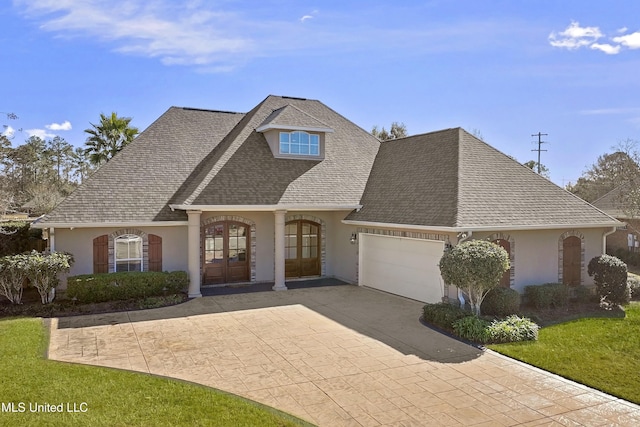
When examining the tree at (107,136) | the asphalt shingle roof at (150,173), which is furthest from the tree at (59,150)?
the asphalt shingle roof at (150,173)

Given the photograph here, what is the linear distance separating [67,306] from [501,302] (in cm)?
1236

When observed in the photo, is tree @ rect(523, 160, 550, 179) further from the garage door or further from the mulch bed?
the mulch bed

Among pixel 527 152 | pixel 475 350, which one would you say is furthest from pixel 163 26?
pixel 527 152

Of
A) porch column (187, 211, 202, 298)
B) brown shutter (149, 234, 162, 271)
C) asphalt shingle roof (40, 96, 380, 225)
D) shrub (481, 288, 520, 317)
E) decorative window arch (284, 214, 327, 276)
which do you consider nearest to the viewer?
shrub (481, 288, 520, 317)

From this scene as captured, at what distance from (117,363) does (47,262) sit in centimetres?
585

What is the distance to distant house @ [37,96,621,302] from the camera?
13984mm

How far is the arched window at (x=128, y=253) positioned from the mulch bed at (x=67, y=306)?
1547mm

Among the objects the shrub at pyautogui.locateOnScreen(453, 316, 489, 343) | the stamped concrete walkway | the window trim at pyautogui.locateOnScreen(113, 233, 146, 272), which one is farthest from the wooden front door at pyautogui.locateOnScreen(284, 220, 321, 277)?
the shrub at pyautogui.locateOnScreen(453, 316, 489, 343)

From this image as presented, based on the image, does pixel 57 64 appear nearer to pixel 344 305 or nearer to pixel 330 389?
pixel 344 305

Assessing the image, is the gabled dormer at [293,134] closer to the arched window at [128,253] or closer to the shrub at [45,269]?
the arched window at [128,253]

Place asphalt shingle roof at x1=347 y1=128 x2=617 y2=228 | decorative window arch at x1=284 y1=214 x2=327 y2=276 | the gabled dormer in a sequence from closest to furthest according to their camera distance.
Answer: asphalt shingle roof at x1=347 y1=128 x2=617 y2=228, the gabled dormer, decorative window arch at x1=284 y1=214 x2=327 y2=276

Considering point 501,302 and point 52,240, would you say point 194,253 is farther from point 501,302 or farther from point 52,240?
point 501,302

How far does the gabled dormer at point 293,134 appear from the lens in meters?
17.9

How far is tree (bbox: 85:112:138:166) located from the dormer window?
17162 millimetres
